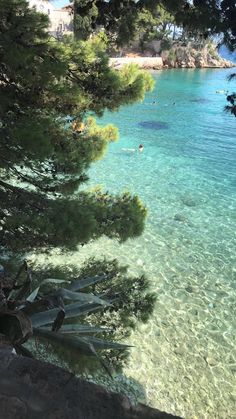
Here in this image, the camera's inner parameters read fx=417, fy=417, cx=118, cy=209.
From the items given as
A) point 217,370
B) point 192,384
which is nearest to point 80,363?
point 192,384

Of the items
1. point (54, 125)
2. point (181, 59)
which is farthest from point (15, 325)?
point (181, 59)

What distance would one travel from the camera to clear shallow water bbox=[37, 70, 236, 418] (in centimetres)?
823

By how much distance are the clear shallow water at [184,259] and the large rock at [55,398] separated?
20.1ft

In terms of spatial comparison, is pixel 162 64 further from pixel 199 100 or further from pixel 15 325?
pixel 15 325

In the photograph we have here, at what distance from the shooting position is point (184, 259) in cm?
1310

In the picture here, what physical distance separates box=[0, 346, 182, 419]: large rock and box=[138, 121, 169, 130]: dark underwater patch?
30.8 metres

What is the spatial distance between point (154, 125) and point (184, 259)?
2164 cm

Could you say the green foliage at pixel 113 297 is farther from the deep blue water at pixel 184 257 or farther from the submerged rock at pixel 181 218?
the submerged rock at pixel 181 218

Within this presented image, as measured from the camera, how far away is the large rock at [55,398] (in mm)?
1914

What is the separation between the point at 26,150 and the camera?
5.73m

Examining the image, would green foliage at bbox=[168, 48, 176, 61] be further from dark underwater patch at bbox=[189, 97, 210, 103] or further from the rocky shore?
Answer: dark underwater patch at bbox=[189, 97, 210, 103]

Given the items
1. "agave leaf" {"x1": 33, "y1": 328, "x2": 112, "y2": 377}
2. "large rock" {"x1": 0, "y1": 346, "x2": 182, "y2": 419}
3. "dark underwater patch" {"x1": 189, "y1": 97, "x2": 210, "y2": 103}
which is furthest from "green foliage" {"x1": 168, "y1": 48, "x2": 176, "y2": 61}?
"large rock" {"x1": 0, "y1": 346, "x2": 182, "y2": 419}

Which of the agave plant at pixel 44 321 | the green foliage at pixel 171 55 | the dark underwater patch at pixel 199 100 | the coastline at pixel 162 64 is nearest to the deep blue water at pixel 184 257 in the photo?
the agave plant at pixel 44 321

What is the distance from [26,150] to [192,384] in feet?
18.4
